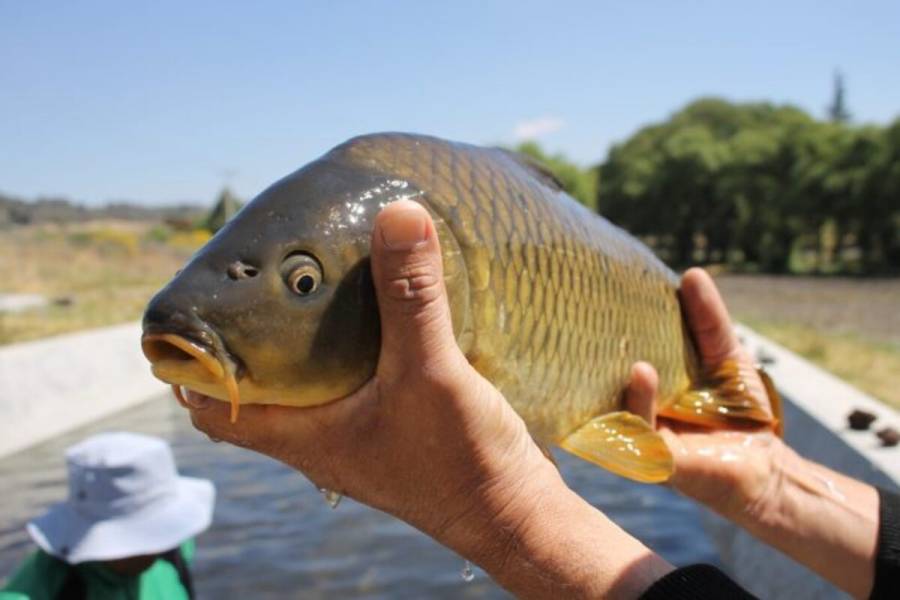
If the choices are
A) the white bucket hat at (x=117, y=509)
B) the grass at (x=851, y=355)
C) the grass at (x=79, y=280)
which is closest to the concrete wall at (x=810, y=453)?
the grass at (x=851, y=355)

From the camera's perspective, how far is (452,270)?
5.53 ft

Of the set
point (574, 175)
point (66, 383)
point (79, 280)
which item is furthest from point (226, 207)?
point (574, 175)

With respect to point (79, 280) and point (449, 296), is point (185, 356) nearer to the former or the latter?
point (449, 296)

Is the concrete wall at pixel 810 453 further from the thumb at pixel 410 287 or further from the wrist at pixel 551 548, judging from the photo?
the thumb at pixel 410 287

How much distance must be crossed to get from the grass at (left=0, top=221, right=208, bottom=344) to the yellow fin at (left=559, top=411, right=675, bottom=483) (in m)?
11.6

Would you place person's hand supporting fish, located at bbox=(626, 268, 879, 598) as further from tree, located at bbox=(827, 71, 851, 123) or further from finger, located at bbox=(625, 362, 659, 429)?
tree, located at bbox=(827, 71, 851, 123)

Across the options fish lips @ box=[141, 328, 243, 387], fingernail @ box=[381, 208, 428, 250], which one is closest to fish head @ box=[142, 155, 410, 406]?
fish lips @ box=[141, 328, 243, 387]

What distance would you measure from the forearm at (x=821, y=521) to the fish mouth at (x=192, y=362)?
1879 mm

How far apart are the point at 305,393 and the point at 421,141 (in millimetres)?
609

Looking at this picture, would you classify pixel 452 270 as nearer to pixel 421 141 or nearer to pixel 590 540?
pixel 421 141

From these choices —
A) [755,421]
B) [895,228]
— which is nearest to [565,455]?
[755,421]

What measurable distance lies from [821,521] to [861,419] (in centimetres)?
270

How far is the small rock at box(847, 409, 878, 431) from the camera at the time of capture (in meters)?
4.96

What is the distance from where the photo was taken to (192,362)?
136cm
